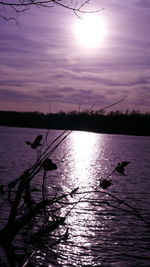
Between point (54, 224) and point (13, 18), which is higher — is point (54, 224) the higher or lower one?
the lower one

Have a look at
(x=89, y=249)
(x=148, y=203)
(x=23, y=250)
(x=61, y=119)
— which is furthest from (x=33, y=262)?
(x=148, y=203)

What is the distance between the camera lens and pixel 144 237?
1479 cm

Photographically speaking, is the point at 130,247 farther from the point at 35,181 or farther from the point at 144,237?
the point at 35,181

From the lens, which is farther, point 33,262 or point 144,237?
point 144,237

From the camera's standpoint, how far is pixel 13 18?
4590 millimetres

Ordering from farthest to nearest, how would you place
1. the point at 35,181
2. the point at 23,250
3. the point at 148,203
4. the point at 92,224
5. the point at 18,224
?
the point at 35,181 < the point at 148,203 < the point at 92,224 < the point at 23,250 < the point at 18,224

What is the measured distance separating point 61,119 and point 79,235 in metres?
9.15

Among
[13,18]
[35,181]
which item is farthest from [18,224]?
[35,181]

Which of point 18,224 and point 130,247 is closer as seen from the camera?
point 18,224

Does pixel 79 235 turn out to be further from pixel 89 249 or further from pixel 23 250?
pixel 23 250

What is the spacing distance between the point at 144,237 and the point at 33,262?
511cm

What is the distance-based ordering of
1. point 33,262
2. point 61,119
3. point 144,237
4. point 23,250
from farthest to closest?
point 144,237 < point 23,250 < point 33,262 < point 61,119

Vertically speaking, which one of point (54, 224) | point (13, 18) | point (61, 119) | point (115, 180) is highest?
point (13, 18)

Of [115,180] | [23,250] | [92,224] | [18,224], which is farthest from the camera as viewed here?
[115,180]
